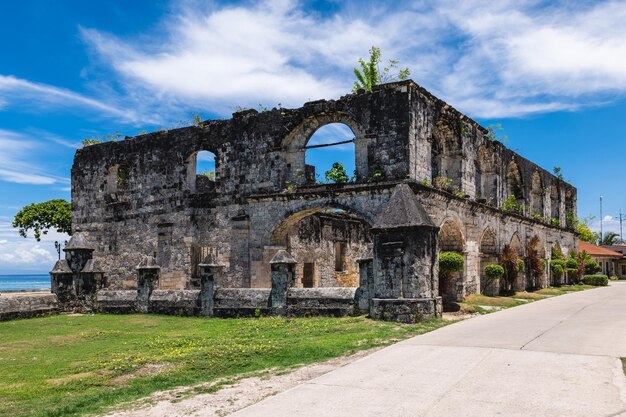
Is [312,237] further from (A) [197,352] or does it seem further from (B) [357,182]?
(A) [197,352]

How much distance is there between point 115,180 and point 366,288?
14519 millimetres

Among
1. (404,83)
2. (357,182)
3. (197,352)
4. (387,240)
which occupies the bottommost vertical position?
(197,352)

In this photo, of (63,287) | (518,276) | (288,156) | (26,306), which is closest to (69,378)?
(26,306)

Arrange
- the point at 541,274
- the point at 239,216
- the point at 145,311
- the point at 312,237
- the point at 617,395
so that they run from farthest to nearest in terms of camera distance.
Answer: the point at 541,274, the point at 312,237, the point at 239,216, the point at 145,311, the point at 617,395

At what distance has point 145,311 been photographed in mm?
17562

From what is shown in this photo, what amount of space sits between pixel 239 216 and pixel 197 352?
1076 cm

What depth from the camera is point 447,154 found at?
72.1 ft

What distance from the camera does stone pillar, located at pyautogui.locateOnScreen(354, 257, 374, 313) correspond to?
1463 cm

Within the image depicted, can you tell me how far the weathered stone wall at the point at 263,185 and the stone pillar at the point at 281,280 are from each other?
241cm

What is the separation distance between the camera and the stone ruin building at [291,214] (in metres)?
14.9

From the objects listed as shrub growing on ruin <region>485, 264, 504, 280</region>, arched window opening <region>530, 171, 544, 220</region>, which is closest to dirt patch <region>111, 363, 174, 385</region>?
shrub growing on ruin <region>485, 264, 504, 280</region>

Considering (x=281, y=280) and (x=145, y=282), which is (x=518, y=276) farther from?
(x=145, y=282)

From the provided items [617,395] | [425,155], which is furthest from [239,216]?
[617,395]

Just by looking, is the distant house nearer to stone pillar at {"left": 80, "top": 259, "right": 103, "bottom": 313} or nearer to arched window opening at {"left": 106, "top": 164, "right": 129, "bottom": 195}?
arched window opening at {"left": 106, "top": 164, "right": 129, "bottom": 195}
